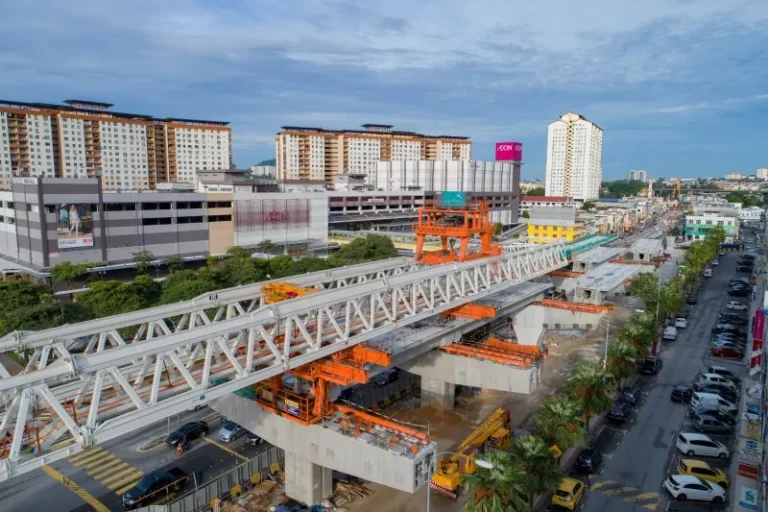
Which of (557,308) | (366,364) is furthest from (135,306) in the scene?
(557,308)

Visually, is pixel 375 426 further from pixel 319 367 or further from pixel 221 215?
pixel 221 215

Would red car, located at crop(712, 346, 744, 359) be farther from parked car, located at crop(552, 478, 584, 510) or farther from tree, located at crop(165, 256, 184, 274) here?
tree, located at crop(165, 256, 184, 274)


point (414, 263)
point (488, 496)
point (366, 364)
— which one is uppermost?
point (414, 263)

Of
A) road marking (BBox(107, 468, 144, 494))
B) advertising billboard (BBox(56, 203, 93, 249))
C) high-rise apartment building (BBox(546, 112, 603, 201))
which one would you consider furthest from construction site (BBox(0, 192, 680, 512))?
high-rise apartment building (BBox(546, 112, 603, 201))

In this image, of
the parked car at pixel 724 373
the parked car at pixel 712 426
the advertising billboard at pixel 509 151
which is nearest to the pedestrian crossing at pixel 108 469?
the parked car at pixel 712 426

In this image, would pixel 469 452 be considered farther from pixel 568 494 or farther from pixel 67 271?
pixel 67 271

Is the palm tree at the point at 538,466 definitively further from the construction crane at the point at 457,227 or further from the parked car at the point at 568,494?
the construction crane at the point at 457,227

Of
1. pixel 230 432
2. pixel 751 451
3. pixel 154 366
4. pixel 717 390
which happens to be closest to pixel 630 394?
pixel 717 390
